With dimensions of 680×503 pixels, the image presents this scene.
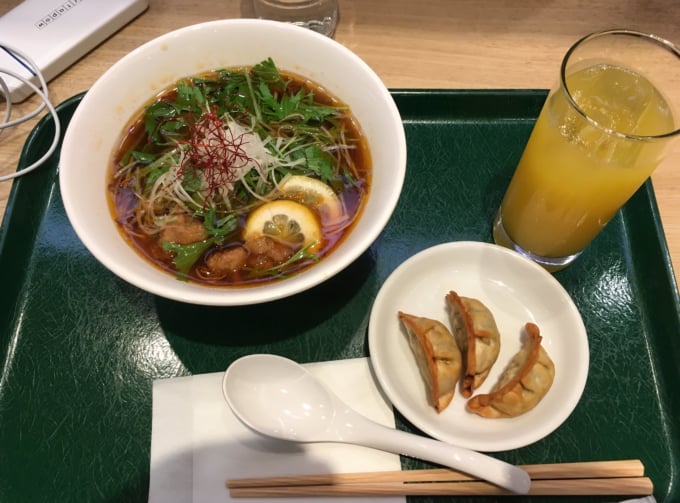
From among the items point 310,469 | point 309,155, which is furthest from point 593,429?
point 309,155

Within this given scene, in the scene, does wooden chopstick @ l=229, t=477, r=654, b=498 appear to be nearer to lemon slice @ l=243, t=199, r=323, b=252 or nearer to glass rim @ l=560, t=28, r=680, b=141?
lemon slice @ l=243, t=199, r=323, b=252

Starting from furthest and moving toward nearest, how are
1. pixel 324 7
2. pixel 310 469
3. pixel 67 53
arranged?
pixel 324 7, pixel 67 53, pixel 310 469

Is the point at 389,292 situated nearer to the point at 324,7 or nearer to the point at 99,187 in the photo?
the point at 99,187

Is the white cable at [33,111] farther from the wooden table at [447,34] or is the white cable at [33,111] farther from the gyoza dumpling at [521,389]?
the gyoza dumpling at [521,389]

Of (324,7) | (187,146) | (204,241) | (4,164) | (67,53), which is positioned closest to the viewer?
(204,241)


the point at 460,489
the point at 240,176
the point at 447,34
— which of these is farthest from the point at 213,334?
the point at 447,34

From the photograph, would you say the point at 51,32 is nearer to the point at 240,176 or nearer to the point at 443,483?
the point at 240,176

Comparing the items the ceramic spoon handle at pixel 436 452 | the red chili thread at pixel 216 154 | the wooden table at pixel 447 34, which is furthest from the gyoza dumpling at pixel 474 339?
the wooden table at pixel 447 34
